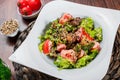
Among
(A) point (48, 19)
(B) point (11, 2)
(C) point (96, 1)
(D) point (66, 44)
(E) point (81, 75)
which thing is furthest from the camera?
(B) point (11, 2)

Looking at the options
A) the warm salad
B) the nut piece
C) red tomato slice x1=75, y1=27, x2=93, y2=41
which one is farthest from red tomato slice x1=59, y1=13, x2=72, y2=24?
the nut piece

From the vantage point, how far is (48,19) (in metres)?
1.34

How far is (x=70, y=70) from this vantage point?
112 centimetres

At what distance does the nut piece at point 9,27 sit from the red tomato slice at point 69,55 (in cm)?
35

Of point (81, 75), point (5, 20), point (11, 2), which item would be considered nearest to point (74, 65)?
point (81, 75)

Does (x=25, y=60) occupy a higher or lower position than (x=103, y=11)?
lower

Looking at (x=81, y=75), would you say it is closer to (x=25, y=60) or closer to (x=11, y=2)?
(x=25, y=60)

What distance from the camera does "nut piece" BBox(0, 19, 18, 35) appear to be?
4.58ft

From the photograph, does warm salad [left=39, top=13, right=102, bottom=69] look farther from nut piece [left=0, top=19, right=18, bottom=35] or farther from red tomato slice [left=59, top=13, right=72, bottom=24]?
nut piece [left=0, top=19, right=18, bottom=35]

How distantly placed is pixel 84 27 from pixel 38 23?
21 cm

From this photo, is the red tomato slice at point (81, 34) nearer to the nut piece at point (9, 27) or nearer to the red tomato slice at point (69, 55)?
the red tomato slice at point (69, 55)

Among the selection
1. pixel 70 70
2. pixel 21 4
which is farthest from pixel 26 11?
pixel 70 70

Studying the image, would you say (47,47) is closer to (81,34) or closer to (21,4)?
(81,34)

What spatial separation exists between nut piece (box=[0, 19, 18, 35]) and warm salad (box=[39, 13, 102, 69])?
0.19 metres
